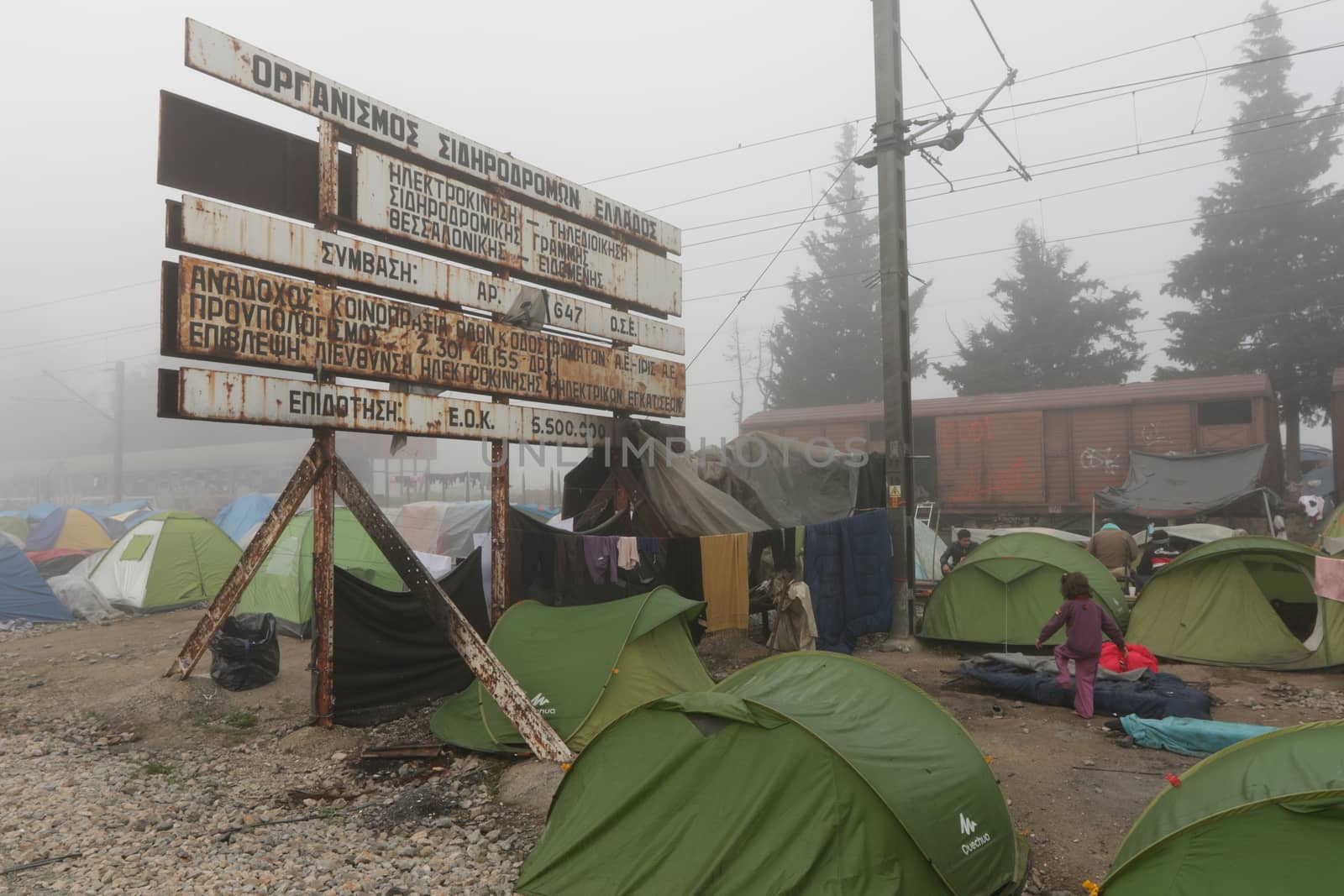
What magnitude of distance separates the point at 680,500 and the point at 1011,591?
4.30 metres

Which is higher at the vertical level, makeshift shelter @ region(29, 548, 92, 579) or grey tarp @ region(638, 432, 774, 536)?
grey tarp @ region(638, 432, 774, 536)

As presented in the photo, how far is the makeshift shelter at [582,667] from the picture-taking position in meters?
6.61

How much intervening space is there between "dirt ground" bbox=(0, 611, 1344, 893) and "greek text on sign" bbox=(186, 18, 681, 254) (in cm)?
521

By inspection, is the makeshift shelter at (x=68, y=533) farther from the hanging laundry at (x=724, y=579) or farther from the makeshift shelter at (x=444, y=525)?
the hanging laundry at (x=724, y=579)

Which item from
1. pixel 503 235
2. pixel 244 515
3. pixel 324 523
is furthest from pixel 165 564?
pixel 503 235

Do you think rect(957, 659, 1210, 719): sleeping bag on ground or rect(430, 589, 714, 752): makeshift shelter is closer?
rect(430, 589, 714, 752): makeshift shelter

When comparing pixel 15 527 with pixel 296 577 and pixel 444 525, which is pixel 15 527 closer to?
pixel 444 525

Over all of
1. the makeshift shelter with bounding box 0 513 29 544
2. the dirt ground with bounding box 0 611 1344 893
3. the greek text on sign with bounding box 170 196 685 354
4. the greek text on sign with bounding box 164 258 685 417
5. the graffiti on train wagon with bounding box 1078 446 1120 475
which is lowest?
the dirt ground with bounding box 0 611 1344 893

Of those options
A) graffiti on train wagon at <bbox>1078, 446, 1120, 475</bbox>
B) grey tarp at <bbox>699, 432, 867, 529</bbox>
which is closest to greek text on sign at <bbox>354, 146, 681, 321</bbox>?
grey tarp at <bbox>699, 432, 867, 529</bbox>

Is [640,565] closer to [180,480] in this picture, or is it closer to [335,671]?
[335,671]

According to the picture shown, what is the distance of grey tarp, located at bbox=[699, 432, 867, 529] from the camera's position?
11.9 m

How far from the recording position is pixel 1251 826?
3.22m

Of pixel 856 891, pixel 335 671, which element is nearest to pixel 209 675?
pixel 335 671

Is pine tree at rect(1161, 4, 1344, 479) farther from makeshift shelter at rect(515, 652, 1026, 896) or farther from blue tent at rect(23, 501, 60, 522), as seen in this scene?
blue tent at rect(23, 501, 60, 522)
